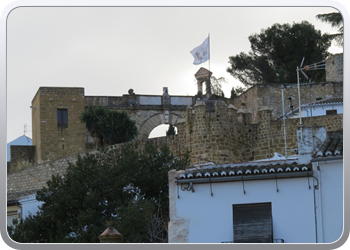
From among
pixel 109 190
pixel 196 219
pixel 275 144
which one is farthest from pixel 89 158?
pixel 196 219

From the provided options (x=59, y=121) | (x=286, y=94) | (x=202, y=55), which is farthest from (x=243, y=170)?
(x=286, y=94)

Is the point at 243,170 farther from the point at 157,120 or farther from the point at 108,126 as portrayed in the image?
the point at 157,120

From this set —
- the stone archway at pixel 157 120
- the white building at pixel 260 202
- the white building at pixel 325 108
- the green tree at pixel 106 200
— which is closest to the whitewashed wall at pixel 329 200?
the white building at pixel 260 202

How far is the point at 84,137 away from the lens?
3900 centimetres

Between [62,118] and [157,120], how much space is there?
4678mm

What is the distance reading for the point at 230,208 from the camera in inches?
669

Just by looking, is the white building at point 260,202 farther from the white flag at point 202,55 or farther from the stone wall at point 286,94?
the stone wall at point 286,94

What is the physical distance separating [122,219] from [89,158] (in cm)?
536

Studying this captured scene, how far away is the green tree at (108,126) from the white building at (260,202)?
19.7 metres

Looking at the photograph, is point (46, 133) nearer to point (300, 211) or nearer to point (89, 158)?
point (89, 158)

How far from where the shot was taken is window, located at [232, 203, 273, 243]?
54.6ft

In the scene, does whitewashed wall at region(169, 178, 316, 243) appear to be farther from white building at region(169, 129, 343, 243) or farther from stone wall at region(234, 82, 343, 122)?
stone wall at region(234, 82, 343, 122)

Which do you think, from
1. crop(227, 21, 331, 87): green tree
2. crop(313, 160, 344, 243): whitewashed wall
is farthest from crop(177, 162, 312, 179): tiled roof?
crop(227, 21, 331, 87): green tree

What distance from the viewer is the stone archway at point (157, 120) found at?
4116cm
